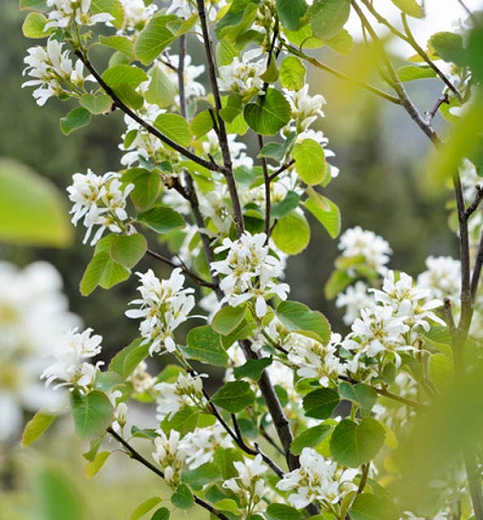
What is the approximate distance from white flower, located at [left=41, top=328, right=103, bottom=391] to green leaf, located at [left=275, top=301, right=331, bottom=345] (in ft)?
0.55

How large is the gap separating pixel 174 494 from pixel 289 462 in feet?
0.49

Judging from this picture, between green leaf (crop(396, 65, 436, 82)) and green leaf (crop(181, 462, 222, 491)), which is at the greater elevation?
green leaf (crop(396, 65, 436, 82))

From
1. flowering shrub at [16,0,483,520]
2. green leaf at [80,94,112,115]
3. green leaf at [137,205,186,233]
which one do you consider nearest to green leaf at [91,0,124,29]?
flowering shrub at [16,0,483,520]

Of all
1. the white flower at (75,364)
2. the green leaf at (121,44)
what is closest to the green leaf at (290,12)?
the green leaf at (121,44)

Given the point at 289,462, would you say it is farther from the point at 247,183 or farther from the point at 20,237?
the point at 20,237

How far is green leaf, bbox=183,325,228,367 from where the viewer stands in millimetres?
647

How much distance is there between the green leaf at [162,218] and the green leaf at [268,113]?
140 mm

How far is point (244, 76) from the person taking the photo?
2.23 ft

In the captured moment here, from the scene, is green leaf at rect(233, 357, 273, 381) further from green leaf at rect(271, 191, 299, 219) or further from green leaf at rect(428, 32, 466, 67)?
green leaf at rect(428, 32, 466, 67)

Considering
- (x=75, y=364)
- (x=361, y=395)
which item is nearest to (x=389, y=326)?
(x=361, y=395)

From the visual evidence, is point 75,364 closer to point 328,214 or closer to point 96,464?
point 96,464

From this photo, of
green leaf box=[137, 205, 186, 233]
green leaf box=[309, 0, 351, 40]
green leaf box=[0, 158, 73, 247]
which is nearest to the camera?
green leaf box=[0, 158, 73, 247]

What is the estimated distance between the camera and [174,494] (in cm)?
61

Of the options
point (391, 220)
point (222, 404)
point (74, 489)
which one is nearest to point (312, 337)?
point (222, 404)
